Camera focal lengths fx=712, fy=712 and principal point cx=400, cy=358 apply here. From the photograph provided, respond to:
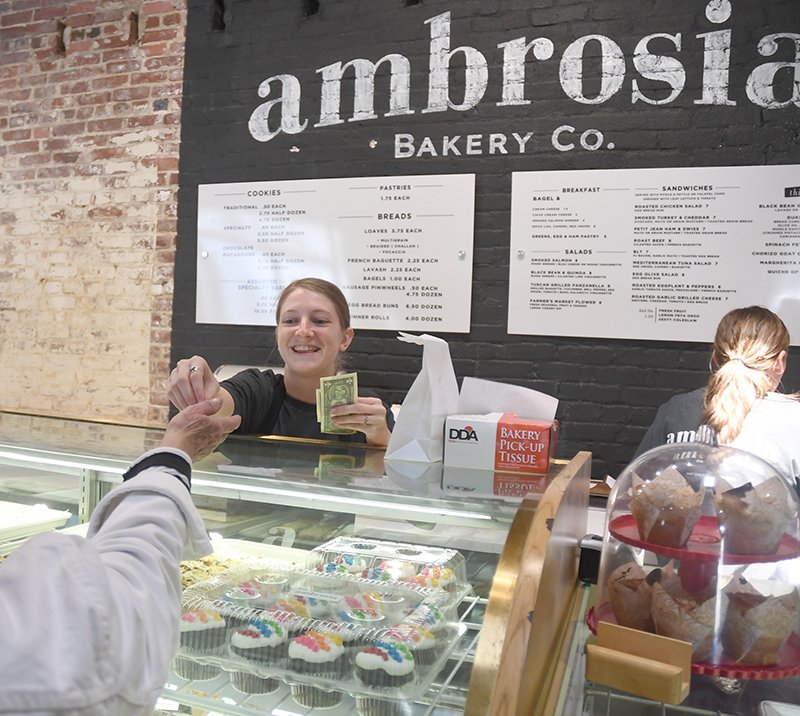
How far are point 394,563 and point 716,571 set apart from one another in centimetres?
64

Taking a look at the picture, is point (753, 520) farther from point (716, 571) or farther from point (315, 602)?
point (315, 602)

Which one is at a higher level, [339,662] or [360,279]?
[360,279]

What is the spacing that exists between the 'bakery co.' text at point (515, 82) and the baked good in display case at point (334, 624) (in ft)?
8.67

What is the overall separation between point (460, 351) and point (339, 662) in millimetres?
2544

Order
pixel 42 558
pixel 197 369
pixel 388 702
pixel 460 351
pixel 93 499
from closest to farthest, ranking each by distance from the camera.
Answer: pixel 42 558 < pixel 388 702 < pixel 197 369 < pixel 93 499 < pixel 460 351

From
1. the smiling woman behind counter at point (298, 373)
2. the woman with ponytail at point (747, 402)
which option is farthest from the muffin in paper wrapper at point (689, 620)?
the woman with ponytail at point (747, 402)

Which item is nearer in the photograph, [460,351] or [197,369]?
[197,369]

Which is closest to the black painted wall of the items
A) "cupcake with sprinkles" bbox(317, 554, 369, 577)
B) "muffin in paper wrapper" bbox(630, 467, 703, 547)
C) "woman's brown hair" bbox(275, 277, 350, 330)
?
"woman's brown hair" bbox(275, 277, 350, 330)

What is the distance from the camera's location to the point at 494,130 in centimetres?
360

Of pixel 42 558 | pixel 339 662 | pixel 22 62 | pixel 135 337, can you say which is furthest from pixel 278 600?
pixel 22 62

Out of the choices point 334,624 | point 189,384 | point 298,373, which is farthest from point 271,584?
point 298,373

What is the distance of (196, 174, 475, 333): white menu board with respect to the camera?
367cm

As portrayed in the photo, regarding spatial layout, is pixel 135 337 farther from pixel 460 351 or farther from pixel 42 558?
pixel 42 558

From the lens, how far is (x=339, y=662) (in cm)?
122
